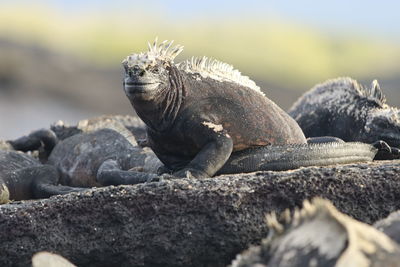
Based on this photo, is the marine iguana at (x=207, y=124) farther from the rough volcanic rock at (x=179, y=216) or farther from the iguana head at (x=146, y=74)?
the rough volcanic rock at (x=179, y=216)

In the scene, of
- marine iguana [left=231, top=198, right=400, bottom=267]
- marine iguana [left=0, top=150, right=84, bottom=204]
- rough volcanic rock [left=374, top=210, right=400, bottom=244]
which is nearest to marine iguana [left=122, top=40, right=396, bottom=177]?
marine iguana [left=0, top=150, right=84, bottom=204]

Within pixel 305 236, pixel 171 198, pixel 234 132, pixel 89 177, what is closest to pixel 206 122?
pixel 234 132

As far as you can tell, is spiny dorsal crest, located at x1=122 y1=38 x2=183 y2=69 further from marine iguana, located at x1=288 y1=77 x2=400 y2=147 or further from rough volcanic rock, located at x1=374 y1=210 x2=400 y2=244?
rough volcanic rock, located at x1=374 y1=210 x2=400 y2=244

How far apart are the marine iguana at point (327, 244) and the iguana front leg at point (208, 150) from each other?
266cm

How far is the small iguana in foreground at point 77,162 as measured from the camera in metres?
7.83

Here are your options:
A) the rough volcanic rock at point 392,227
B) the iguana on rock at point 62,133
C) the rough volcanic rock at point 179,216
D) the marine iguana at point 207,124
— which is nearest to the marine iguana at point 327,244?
the rough volcanic rock at point 392,227

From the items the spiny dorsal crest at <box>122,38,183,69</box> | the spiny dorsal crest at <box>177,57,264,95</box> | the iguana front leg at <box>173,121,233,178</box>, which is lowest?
the iguana front leg at <box>173,121,233,178</box>

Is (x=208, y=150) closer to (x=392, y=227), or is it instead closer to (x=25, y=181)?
(x=25, y=181)

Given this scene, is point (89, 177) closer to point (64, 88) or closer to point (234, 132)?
point (234, 132)

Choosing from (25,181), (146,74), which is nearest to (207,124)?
(146,74)

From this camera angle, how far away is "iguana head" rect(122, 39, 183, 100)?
6500mm

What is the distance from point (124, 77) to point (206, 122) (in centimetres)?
60

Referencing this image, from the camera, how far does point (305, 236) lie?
3.57 meters

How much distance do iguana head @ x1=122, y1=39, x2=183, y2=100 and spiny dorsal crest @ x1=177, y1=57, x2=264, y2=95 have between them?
0.36 m
